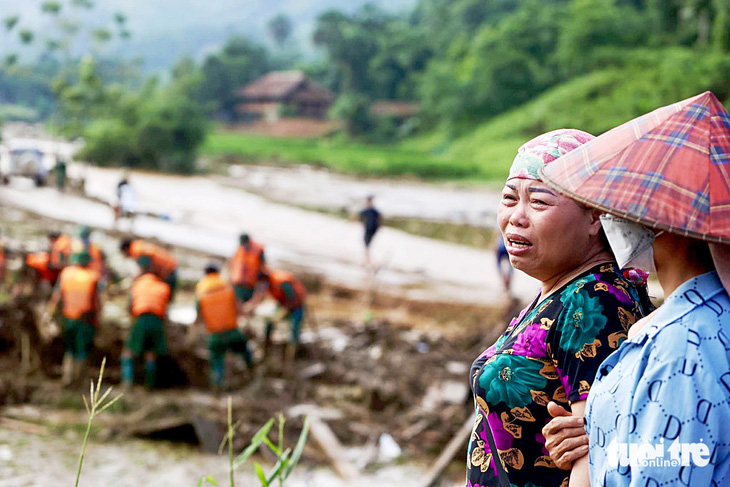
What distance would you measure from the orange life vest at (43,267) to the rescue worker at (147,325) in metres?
2.25

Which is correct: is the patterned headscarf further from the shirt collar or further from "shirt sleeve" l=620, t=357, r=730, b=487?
"shirt sleeve" l=620, t=357, r=730, b=487

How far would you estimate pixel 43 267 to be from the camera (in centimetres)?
997

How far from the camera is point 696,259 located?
141 centimetres

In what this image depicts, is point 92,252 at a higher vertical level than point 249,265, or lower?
higher

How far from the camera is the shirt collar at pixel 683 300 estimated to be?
1.36m

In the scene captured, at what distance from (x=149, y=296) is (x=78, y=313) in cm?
88

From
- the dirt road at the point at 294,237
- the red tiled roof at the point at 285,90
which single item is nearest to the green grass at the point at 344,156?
the red tiled roof at the point at 285,90

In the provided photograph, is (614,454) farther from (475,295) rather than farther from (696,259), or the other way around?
(475,295)

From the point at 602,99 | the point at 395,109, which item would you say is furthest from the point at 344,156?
the point at 395,109

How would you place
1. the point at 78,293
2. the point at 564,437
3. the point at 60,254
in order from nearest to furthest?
the point at 564,437, the point at 78,293, the point at 60,254

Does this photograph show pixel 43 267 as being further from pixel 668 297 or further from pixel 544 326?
pixel 668 297

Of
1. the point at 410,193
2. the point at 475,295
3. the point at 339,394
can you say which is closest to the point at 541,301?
the point at 339,394

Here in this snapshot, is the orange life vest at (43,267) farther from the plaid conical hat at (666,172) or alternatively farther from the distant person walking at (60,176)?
the distant person walking at (60,176)

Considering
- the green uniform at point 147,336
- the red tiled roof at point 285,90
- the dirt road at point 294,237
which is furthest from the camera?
the red tiled roof at point 285,90
